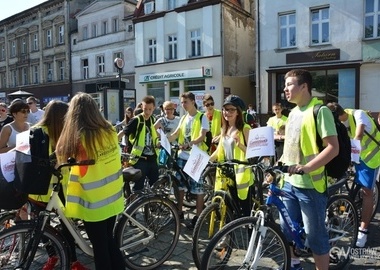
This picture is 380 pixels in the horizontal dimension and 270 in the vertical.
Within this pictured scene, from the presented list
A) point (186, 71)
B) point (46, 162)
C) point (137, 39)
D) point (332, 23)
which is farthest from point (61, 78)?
point (46, 162)

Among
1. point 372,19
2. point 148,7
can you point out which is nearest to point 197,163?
point 372,19

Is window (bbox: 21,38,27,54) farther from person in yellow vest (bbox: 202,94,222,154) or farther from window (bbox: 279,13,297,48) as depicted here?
person in yellow vest (bbox: 202,94,222,154)

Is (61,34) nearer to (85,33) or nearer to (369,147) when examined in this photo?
(85,33)

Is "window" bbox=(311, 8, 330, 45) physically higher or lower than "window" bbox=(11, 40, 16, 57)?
lower

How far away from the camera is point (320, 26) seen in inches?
722

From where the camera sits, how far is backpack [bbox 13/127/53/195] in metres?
2.67

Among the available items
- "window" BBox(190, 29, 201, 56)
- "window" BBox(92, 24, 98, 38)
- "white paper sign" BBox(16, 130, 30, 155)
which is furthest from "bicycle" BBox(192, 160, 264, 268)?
"window" BBox(92, 24, 98, 38)

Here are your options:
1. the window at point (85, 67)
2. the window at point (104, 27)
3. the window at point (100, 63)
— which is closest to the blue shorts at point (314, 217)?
the window at point (100, 63)

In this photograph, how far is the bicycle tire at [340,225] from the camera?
3623 millimetres

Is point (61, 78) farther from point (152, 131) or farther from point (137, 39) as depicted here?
point (152, 131)

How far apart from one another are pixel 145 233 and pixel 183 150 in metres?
1.70

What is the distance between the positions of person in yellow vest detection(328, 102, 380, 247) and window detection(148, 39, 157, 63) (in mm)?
22051

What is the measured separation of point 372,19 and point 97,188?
18112 mm

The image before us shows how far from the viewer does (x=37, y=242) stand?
2.73 meters
